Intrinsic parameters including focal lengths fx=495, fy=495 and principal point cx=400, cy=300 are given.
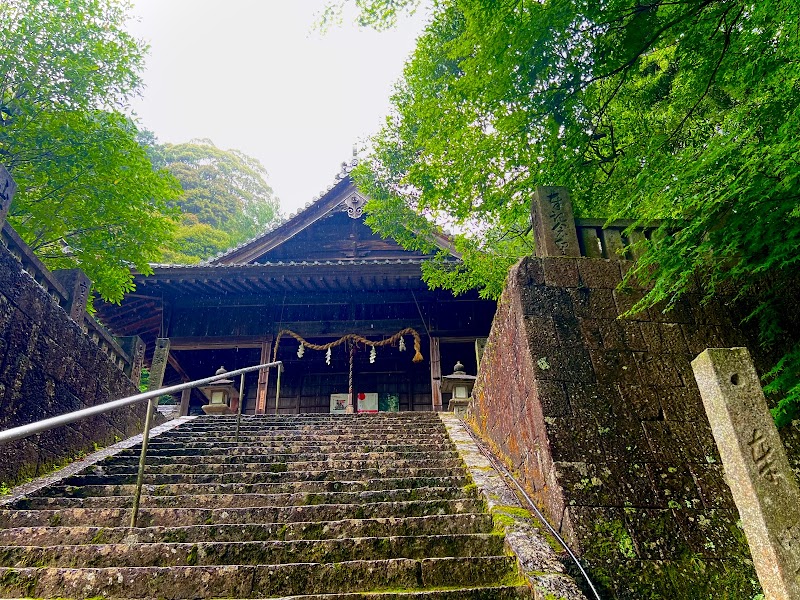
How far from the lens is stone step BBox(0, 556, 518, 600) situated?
2771 millimetres

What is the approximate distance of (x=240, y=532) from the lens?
342 centimetres

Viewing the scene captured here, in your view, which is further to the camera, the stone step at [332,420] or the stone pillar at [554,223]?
the stone step at [332,420]

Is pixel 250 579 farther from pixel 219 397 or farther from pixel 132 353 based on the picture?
pixel 219 397

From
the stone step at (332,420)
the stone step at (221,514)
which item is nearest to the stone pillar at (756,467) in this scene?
the stone step at (221,514)

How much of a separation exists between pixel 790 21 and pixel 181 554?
5.15 m

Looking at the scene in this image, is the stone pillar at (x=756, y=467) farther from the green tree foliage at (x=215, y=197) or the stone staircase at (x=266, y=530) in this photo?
the green tree foliage at (x=215, y=197)

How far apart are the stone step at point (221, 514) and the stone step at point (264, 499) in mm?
A: 242

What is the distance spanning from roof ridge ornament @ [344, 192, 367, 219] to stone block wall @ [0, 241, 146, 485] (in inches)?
336

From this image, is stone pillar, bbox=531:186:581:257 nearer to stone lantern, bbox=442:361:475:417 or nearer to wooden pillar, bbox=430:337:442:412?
stone lantern, bbox=442:361:475:417

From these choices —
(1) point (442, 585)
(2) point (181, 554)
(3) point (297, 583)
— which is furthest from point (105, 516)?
(1) point (442, 585)

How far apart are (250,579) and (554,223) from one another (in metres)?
3.71

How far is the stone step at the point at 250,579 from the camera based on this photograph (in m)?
2.77

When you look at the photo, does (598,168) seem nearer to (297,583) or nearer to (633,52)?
(633,52)

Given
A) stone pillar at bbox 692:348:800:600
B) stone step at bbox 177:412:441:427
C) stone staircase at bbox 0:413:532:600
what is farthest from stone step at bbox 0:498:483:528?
stone step at bbox 177:412:441:427
